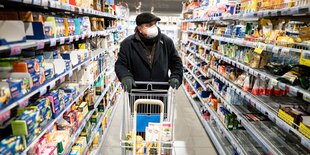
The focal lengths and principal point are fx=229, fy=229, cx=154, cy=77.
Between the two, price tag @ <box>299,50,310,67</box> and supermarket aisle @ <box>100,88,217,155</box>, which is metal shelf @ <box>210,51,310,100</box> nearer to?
price tag @ <box>299,50,310,67</box>

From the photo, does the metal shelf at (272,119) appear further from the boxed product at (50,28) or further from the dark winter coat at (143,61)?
the boxed product at (50,28)

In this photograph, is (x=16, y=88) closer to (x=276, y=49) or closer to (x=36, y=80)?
(x=36, y=80)

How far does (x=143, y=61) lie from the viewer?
2598 millimetres

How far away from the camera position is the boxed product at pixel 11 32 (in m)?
1.30

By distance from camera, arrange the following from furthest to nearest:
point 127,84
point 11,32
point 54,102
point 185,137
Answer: point 185,137, point 127,84, point 54,102, point 11,32

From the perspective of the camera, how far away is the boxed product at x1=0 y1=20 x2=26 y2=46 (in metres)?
1.30

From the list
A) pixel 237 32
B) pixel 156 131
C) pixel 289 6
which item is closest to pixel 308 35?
pixel 289 6

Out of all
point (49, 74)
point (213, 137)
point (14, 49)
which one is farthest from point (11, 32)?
point (213, 137)

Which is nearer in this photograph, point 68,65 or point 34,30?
point 34,30

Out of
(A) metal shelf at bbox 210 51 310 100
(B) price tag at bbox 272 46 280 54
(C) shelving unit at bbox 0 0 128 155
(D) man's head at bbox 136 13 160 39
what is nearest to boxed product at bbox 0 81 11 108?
(C) shelving unit at bbox 0 0 128 155

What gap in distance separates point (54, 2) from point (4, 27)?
0.66 m

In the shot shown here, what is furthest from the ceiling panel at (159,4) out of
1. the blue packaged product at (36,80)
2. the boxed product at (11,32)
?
the boxed product at (11,32)

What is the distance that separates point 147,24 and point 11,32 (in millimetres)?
1353

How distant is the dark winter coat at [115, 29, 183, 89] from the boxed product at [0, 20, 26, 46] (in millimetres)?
1166
